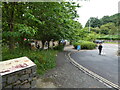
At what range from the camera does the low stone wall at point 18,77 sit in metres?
2.02

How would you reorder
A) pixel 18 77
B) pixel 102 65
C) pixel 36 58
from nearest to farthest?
pixel 18 77 → pixel 36 58 → pixel 102 65

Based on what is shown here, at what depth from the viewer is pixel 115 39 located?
1245 inches

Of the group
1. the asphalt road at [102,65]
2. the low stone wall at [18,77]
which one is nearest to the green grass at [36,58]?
the low stone wall at [18,77]

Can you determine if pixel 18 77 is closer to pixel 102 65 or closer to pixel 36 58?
pixel 36 58

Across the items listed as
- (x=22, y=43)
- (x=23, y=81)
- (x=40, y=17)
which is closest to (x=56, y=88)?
(x=23, y=81)

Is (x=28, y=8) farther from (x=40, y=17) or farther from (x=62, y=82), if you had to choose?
(x=62, y=82)

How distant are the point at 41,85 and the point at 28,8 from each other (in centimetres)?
382

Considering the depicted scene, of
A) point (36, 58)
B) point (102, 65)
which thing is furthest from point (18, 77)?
point (102, 65)

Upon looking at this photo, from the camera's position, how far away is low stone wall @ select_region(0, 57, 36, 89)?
202 cm

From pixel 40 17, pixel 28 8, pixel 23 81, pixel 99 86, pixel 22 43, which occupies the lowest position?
pixel 99 86

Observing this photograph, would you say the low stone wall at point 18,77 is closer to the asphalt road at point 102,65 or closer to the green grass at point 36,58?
the green grass at point 36,58

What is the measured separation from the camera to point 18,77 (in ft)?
7.38

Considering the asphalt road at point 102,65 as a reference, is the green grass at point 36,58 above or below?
above

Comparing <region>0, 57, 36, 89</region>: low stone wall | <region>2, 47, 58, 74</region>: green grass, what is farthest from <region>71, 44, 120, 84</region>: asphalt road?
<region>0, 57, 36, 89</region>: low stone wall
